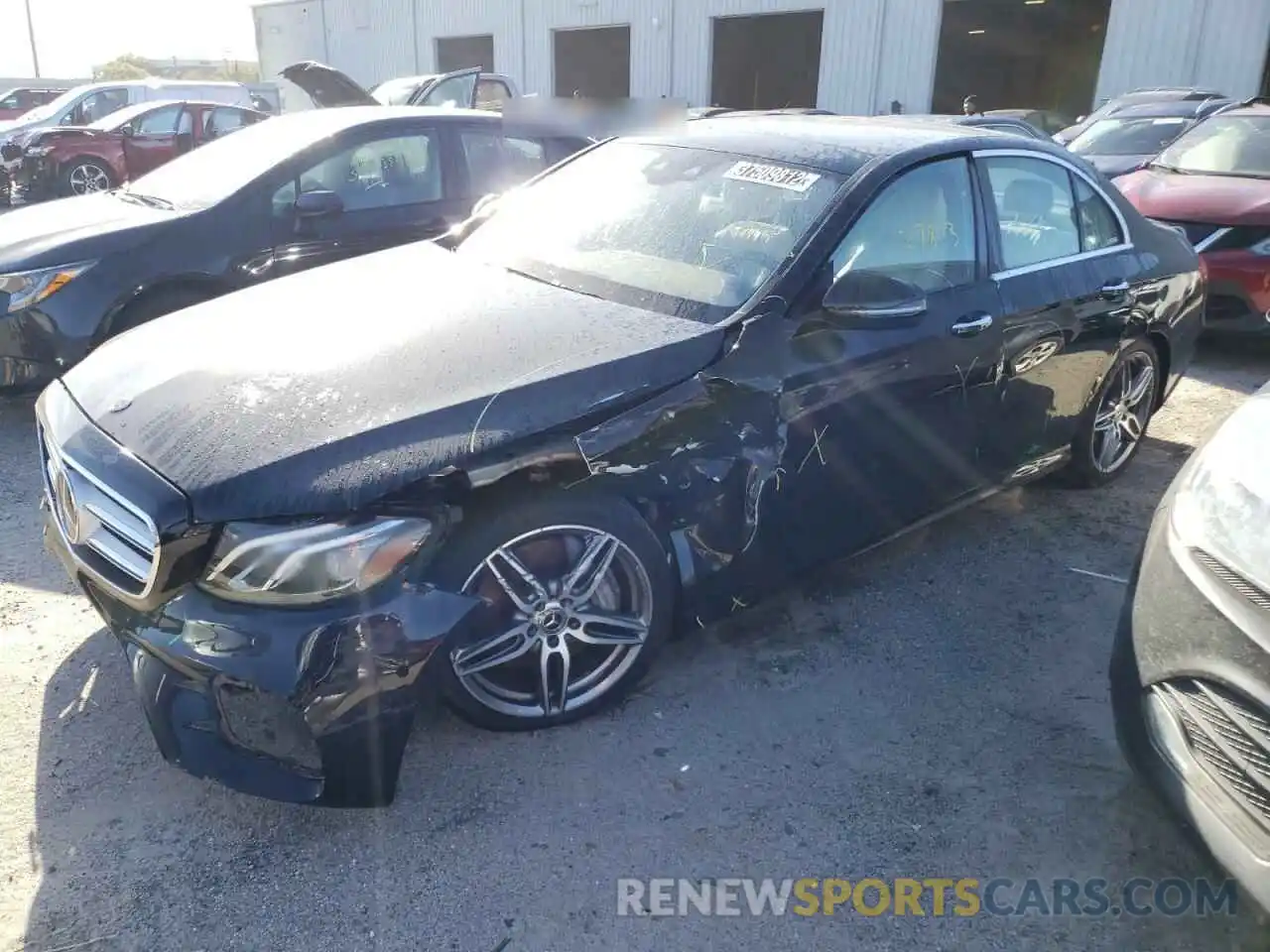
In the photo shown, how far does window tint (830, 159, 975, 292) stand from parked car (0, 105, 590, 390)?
320cm

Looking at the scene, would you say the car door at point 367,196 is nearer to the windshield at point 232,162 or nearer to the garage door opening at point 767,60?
the windshield at point 232,162

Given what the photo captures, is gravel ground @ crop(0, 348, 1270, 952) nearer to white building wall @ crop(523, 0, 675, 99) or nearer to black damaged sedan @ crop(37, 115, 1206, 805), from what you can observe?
black damaged sedan @ crop(37, 115, 1206, 805)

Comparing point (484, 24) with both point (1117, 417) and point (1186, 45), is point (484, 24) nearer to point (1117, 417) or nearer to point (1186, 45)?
point (1186, 45)

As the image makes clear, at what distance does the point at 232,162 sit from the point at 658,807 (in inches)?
181

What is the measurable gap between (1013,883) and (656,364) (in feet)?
5.25

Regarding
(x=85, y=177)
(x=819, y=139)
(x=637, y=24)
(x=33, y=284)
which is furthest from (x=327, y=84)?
(x=637, y=24)

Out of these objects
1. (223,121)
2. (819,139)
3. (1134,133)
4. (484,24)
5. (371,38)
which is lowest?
(223,121)

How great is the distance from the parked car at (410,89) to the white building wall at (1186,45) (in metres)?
11.6

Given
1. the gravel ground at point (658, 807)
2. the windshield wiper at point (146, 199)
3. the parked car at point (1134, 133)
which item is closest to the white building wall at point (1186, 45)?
the parked car at point (1134, 133)

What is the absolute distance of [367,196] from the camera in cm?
566

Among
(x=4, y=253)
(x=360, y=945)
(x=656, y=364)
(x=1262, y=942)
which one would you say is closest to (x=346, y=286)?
(x=656, y=364)

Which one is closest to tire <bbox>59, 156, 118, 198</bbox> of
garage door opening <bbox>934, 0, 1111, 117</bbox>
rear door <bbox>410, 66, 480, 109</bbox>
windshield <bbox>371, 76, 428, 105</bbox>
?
windshield <bbox>371, 76, 428, 105</bbox>

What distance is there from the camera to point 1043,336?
150 inches

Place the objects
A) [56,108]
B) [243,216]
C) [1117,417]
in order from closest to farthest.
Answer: [1117,417] → [243,216] → [56,108]
